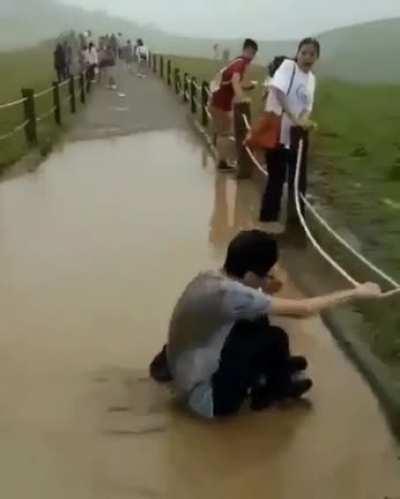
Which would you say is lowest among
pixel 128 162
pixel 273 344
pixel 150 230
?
pixel 128 162

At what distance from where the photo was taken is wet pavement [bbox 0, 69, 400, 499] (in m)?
4.32

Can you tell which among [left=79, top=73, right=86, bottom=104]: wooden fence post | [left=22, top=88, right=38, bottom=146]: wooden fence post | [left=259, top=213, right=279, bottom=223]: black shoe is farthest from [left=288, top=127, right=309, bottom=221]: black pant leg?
[left=79, top=73, right=86, bottom=104]: wooden fence post

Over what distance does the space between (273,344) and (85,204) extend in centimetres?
612

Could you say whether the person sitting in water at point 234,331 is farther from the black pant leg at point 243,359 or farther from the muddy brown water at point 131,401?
the muddy brown water at point 131,401

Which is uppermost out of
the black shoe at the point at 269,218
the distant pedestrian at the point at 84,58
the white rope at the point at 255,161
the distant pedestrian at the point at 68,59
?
the black shoe at the point at 269,218

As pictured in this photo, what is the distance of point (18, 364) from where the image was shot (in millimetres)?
5637

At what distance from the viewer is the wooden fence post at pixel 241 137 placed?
11.8m

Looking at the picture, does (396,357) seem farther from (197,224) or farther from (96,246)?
(197,224)

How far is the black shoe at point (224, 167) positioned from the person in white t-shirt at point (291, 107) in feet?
12.9

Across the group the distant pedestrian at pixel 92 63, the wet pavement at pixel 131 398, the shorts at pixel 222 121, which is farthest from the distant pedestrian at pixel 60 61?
the wet pavement at pixel 131 398

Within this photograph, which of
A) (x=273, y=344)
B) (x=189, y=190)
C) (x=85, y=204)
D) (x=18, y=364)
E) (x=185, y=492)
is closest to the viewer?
(x=185, y=492)

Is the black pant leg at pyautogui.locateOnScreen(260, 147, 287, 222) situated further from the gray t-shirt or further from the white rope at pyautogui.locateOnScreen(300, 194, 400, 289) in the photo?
the gray t-shirt

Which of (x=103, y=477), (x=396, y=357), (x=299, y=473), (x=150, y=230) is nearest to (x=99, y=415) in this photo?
(x=103, y=477)

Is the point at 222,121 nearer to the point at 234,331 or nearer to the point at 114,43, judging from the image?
the point at 234,331
